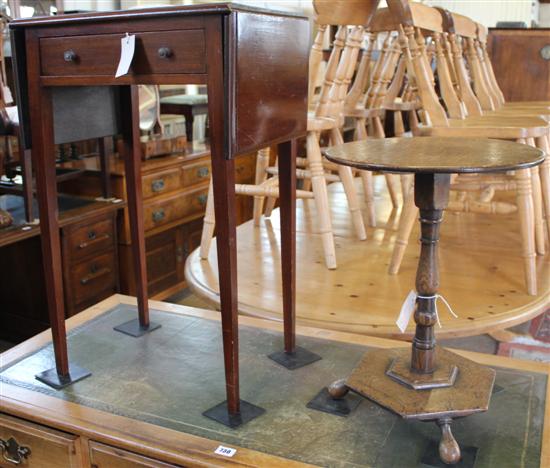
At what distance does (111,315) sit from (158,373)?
0.41 meters

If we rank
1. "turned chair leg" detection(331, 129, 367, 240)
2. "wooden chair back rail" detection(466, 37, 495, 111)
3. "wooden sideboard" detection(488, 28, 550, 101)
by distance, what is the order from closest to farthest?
"turned chair leg" detection(331, 129, 367, 240)
"wooden chair back rail" detection(466, 37, 495, 111)
"wooden sideboard" detection(488, 28, 550, 101)

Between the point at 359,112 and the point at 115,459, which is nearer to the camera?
the point at 115,459

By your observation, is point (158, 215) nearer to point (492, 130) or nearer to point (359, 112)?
point (359, 112)

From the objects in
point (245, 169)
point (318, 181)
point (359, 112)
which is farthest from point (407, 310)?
point (245, 169)

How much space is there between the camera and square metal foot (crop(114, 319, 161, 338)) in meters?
1.67

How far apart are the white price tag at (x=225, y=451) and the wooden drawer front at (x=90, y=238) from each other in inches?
75.7

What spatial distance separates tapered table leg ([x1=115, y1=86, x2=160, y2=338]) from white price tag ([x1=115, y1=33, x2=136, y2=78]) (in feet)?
1.40

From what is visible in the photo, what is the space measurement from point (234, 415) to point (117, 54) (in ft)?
2.25

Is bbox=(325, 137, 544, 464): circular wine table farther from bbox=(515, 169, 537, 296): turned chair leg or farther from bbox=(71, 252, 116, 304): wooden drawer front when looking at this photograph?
bbox=(71, 252, 116, 304): wooden drawer front

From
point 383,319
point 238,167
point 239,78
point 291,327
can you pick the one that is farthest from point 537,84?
point 239,78

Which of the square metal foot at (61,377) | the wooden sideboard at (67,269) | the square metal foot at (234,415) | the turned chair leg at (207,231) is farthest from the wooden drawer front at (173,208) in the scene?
the square metal foot at (234,415)

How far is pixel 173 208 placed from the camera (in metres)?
3.51

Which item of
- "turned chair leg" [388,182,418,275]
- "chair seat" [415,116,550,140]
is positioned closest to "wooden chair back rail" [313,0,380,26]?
"chair seat" [415,116,550,140]

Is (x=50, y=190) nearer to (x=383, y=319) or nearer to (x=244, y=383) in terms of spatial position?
(x=244, y=383)
